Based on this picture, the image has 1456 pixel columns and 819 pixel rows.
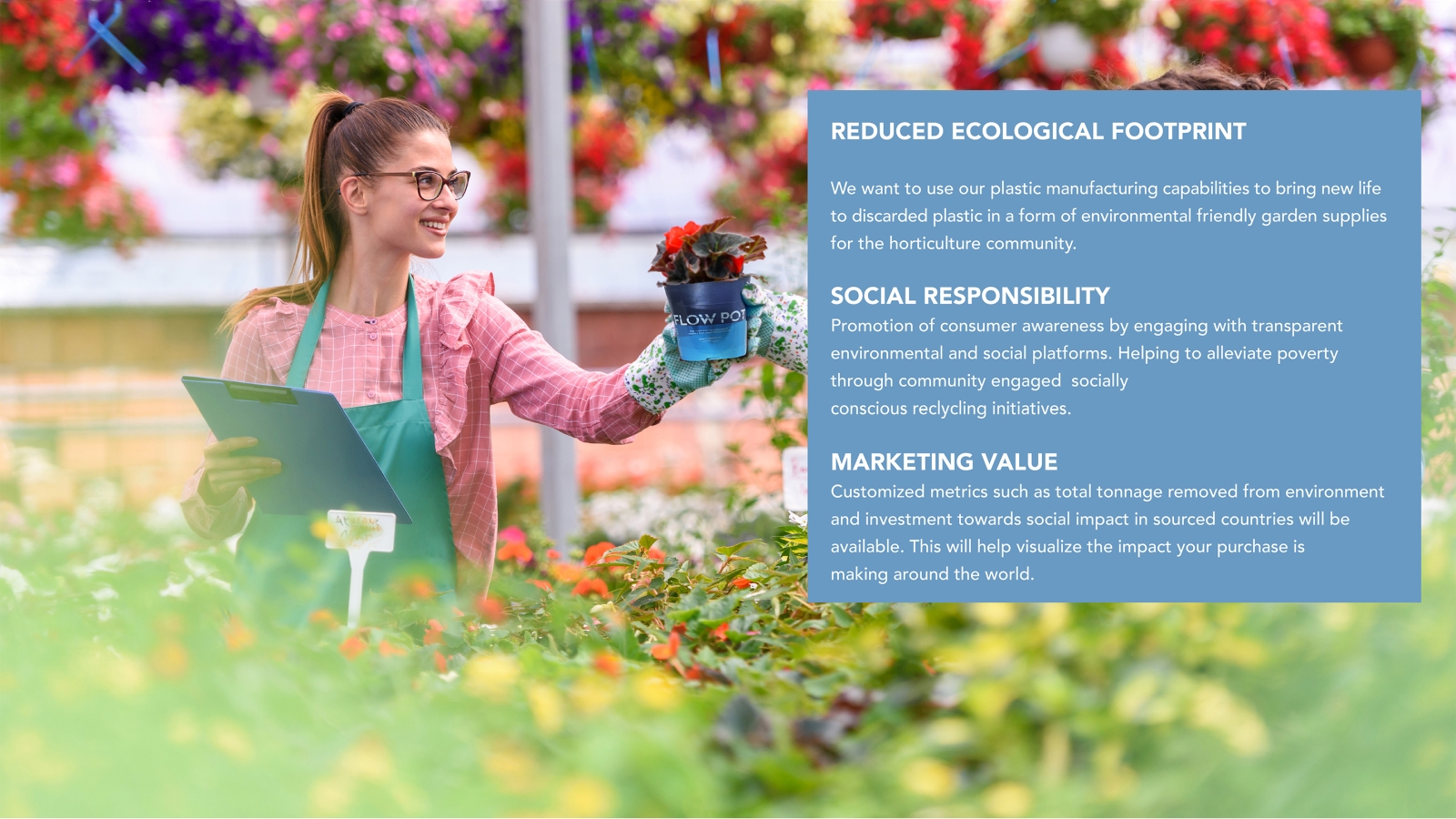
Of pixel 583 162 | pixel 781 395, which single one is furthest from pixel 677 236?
pixel 583 162

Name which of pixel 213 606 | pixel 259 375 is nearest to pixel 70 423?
pixel 259 375

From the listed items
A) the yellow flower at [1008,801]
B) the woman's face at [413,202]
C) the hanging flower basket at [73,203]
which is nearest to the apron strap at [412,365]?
the woman's face at [413,202]

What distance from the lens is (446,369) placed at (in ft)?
4.99

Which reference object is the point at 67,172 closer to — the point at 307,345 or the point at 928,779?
the point at 307,345

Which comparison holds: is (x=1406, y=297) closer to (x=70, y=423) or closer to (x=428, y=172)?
(x=428, y=172)

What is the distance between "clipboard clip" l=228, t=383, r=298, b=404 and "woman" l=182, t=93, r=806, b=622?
21cm

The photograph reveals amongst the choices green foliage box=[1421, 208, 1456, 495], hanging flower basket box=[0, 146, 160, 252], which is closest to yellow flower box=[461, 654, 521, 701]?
green foliage box=[1421, 208, 1456, 495]

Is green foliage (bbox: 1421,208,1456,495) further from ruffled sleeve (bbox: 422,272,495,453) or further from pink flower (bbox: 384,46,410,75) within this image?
pink flower (bbox: 384,46,410,75)

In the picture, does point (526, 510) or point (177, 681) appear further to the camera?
point (526, 510)

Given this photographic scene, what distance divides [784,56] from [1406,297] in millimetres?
3076

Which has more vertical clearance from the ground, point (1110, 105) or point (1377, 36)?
point (1377, 36)

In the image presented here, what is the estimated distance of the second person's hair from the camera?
1.45 metres

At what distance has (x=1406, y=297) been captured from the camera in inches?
36.0

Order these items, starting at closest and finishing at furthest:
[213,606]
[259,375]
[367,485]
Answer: [213,606] < [367,485] < [259,375]
